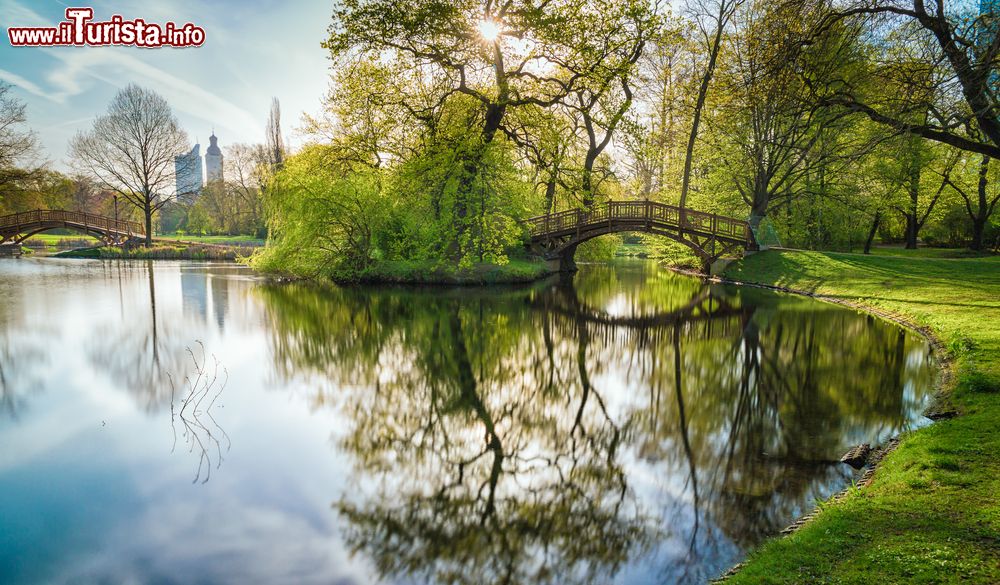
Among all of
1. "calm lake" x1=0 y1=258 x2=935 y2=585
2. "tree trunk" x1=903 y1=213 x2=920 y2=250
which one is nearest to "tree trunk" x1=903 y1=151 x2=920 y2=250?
"tree trunk" x1=903 y1=213 x2=920 y2=250

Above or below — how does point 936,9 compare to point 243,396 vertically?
above

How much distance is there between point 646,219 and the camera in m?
27.2

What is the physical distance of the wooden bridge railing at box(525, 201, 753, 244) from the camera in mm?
26922

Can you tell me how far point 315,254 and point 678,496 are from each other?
22943 mm

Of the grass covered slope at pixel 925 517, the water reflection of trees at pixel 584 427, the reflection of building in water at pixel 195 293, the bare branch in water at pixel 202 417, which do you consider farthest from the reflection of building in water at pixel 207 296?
the grass covered slope at pixel 925 517

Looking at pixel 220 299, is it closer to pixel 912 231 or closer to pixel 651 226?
pixel 651 226

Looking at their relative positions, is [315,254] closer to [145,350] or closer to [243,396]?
[145,350]

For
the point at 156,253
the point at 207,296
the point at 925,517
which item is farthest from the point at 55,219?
the point at 925,517

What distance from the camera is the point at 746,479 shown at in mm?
6062

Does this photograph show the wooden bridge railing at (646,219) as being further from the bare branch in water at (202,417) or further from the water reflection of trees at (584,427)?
the bare branch in water at (202,417)

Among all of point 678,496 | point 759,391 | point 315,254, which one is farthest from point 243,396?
point 315,254

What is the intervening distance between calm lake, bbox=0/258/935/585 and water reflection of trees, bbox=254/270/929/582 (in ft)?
0.13

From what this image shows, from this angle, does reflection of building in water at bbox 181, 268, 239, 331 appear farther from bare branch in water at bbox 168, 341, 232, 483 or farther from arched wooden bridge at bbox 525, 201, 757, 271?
arched wooden bridge at bbox 525, 201, 757, 271

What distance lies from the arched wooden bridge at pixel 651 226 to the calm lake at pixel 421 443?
12.5 meters
